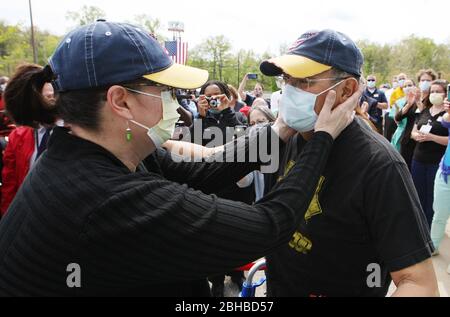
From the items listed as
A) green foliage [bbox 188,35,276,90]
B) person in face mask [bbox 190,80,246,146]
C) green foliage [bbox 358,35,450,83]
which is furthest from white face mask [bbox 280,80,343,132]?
green foliage [bbox 358,35,450,83]

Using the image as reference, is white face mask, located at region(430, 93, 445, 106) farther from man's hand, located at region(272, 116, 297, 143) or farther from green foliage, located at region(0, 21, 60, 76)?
green foliage, located at region(0, 21, 60, 76)

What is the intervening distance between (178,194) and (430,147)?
4.54 meters

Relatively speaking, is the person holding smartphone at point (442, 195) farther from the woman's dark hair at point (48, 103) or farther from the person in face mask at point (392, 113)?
the woman's dark hair at point (48, 103)

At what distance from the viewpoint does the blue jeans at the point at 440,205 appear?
13.2ft

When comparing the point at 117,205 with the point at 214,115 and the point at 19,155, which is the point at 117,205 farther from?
the point at 214,115

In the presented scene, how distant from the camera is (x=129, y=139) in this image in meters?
1.27

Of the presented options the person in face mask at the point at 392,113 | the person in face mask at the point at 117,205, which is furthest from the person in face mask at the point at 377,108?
the person in face mask at the point at 117,205

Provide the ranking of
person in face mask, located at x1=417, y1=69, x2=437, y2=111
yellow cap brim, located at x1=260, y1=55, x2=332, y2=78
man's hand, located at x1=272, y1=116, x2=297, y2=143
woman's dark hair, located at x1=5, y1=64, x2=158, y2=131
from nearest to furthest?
1. woman's dark hair, located at x1=5, y1=64, x2=158, y2=131
2. yellow cap brim, located at x1=260, y1=55, x2=332, y2=78
3. man's hand, located at x1=272, y1=116, x2=297, y2=143
4. person in face mask, located at x1=417, y1=69, x2=437, y2=111

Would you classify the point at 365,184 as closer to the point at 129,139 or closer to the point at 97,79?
the point at 129,139

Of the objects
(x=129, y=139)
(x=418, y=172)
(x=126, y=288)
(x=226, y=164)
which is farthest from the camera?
(x=418, y=172)

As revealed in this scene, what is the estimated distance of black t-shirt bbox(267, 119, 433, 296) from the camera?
1289mm
